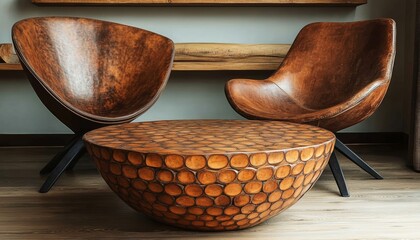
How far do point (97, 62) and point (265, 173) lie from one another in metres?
1.59

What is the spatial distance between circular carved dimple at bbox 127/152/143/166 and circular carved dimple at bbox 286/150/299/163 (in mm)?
421

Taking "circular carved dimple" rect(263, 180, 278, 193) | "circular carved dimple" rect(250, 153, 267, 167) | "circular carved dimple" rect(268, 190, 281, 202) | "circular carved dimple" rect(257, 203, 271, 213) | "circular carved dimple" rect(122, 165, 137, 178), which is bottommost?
"circular carved dimple" rect(257, 203, 271, 213)

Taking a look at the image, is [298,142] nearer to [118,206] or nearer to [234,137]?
[234,137]

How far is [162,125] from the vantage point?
197 cm

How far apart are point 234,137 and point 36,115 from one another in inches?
83.8

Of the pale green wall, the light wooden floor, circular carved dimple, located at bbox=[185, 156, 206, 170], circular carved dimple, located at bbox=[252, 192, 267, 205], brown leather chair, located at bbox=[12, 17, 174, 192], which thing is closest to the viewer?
circular carved dimple, located at bbox=[185, 156, 206, 170]

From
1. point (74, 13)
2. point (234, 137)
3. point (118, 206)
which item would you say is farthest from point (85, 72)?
point (234, 137)

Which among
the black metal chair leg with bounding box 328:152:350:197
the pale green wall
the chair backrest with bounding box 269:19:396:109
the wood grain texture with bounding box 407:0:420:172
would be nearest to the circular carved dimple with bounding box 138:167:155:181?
the black metal chair leg with bounding box 328:152:350:197

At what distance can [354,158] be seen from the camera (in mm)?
2459

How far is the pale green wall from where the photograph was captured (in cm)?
334

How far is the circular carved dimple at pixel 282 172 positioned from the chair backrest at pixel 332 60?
113 centimetres

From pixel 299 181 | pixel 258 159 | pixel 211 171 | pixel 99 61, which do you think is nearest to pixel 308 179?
pixel 299 181

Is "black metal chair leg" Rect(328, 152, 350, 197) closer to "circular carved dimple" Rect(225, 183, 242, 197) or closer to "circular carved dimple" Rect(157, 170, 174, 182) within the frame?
"circular carved dimple" Rect(225, 183, 242, 197)

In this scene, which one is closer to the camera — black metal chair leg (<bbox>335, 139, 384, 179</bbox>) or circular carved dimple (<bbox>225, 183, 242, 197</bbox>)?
circular carved dimple (<bbox>225, 183, 242, 197</bbox>)
